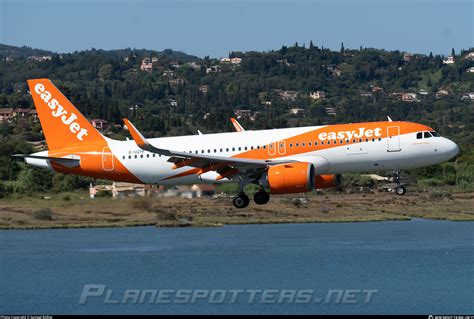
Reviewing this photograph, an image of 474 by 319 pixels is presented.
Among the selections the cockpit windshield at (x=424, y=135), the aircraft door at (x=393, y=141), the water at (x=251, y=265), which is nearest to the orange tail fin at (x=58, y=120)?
the water at (x=251, y=265)

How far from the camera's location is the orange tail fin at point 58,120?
198 feet

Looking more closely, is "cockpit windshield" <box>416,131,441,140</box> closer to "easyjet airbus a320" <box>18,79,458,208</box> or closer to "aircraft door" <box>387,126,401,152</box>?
"easyjet airbus a320" <box>18,79,458,208</box>

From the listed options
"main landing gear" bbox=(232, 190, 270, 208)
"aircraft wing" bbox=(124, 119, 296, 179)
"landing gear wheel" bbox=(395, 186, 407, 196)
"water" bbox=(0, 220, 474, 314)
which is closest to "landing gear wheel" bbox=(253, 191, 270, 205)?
"main landing gear" bbox=(232, 190, 270, 208)

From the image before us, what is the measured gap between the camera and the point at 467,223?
11131 centimetres

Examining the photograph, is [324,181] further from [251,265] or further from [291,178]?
[251,265]

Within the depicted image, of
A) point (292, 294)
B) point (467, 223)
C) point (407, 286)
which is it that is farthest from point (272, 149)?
point (467, 223)

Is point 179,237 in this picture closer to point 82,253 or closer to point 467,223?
point 82,253

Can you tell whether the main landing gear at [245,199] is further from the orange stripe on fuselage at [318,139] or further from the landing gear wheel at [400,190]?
the landing gear wheel at [400,190]

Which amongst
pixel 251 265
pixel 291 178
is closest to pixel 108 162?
pixel 291 178

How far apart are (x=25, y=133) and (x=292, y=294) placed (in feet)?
332

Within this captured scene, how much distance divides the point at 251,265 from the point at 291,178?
3584 centimetres

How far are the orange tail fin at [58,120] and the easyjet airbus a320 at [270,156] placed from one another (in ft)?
4.94

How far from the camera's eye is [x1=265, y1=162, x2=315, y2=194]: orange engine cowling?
5375cm

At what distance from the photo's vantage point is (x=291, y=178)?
5378 cm
